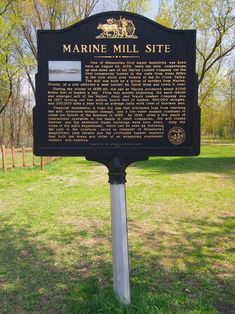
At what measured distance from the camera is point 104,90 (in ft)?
11.7

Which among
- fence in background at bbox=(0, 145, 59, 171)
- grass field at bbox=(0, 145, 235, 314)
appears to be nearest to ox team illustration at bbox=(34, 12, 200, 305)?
grass field at bbox=(0, 145, 235, 314)

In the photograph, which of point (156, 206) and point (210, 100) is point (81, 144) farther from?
point (210, 100)

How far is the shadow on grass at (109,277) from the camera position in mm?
3771

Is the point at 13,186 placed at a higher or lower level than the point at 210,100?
lower

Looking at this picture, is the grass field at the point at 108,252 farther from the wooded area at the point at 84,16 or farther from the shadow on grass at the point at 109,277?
the wooded area at the point at 84,16

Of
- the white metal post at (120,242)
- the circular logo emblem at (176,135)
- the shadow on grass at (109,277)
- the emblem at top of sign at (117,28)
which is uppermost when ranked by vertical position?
the emblem at top of sign at (117,28)

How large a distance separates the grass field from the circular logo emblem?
4.94ft

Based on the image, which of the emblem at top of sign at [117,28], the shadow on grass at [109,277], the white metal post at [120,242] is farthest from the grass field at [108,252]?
the emblem at top of sign at [117,28]

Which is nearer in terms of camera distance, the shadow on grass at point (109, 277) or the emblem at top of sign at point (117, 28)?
the emblem at top of sign at point (117, 28)

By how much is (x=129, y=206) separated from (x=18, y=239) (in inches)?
120

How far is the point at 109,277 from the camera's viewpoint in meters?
4.56

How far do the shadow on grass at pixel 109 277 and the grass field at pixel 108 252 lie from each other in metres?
0.01

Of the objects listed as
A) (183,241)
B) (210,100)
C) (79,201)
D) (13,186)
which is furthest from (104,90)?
(210,100)

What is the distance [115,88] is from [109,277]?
225cm
